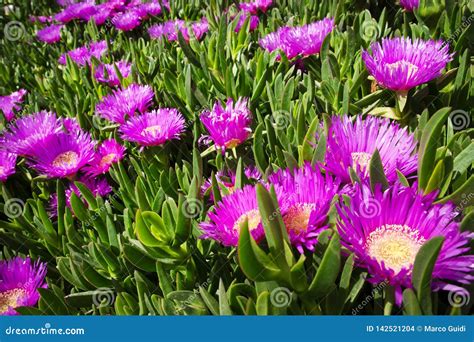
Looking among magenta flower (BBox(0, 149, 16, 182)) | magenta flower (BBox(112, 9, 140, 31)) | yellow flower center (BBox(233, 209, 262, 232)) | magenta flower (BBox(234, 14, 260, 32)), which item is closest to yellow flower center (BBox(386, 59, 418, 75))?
yellow flower center (BBox(233, 209, 262, 232))

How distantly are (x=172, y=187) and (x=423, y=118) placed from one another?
1.43 ft

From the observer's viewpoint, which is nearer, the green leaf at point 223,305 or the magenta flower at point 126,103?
the green leaf at point 223,305

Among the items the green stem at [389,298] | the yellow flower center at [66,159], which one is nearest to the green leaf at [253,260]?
the green stem at [389,298]

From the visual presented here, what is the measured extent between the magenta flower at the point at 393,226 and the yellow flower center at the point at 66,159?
0.63m

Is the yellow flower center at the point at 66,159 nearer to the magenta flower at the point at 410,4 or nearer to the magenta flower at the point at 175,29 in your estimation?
the magenta flower at the point at 175,29

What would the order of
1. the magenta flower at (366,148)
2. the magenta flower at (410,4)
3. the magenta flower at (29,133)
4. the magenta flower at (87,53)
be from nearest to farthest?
the magenta flower at (366,148), the magenta flower at (29,133), the magenta flower at (410,4), the magenta flower at (87,53)

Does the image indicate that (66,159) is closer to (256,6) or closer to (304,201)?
(304,201)

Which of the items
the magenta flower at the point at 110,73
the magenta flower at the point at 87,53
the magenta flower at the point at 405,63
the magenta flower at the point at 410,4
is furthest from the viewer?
the magenta flower at the point at 87,53

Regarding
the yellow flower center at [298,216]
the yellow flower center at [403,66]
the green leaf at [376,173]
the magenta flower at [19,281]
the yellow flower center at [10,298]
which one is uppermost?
the yellow flower center at [403,66]

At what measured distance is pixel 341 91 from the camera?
0.94 meters

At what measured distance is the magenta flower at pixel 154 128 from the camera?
3.04 ft

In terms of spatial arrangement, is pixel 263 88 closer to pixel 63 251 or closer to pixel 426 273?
pixel 63 251

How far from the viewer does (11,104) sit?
4.74ft

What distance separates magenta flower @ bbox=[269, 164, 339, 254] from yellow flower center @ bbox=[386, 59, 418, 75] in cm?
27
